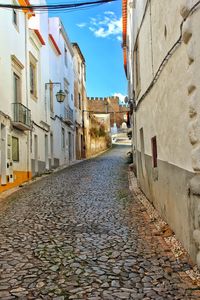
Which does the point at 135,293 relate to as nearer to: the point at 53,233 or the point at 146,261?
the point at 146,261

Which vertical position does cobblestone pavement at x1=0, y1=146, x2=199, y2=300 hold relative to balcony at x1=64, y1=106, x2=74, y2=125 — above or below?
below

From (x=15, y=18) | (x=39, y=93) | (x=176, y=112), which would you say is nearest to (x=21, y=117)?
(x=15, y=18)

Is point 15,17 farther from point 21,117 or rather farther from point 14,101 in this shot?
point 21,117

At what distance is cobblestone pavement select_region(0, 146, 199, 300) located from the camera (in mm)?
3884

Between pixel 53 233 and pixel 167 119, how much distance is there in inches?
102

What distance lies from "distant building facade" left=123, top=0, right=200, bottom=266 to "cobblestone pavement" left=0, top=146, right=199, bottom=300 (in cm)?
52

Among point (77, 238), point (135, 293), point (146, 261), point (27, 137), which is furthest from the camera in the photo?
point (27, 137)

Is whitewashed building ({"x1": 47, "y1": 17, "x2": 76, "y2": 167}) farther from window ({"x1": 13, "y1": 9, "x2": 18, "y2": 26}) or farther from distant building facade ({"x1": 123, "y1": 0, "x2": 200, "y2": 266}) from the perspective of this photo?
distant building facade ({"x1": 123, "y1": 0, "x2": 200, "y2": 266})

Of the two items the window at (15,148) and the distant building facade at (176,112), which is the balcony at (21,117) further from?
the distant building facade at (176,112)

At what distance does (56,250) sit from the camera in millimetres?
5383

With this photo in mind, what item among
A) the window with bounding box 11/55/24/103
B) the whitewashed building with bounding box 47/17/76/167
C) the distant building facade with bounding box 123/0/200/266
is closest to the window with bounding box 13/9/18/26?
the window with bounding box 11/55/24/103

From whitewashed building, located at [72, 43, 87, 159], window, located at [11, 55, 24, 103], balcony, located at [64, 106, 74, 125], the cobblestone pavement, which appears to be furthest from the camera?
whitewashed building, located at [72, 43, 87, 159]

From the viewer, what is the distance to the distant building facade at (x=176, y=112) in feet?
14.2

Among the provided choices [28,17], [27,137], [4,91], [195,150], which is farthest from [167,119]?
[28,17]
